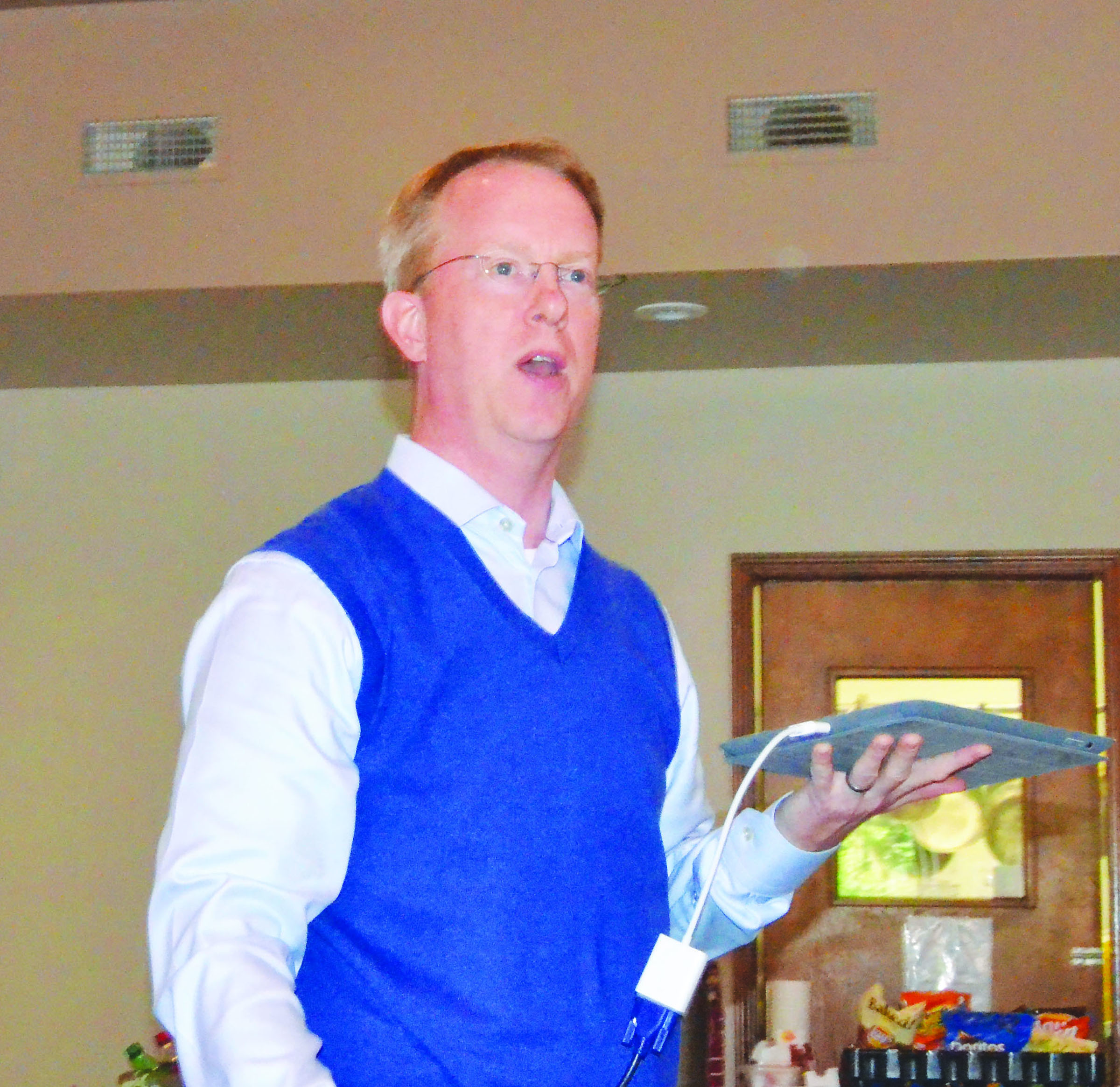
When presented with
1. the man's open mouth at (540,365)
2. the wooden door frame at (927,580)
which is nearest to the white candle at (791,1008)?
the wooden door frame at (927,580)

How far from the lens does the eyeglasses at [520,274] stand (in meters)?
1.38

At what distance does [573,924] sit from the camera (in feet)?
3.88

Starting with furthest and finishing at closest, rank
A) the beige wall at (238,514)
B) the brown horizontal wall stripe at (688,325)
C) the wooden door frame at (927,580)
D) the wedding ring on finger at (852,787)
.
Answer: the beige wall at (238,514) < the wooden door frame at (927,580) < the brown horizontal wall stripe at (688,325) < the wedding ring on finger at (852,787)

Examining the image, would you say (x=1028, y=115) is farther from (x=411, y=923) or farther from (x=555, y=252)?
(x=411, y=923)

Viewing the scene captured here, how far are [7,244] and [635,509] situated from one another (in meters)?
1.86

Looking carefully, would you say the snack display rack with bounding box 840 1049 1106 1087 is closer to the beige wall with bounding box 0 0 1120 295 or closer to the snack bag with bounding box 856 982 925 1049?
the snack bag with bounding box 856 982 925 1049

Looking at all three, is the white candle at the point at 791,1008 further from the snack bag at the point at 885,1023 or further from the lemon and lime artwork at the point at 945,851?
the lemon and lime artwork at the point at 945,851

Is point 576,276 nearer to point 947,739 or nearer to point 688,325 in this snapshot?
point 947,739

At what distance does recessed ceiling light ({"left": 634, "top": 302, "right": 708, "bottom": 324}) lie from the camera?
374cm

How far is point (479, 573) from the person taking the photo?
4.25 ft

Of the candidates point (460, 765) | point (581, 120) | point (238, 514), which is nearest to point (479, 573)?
point (460, 765)

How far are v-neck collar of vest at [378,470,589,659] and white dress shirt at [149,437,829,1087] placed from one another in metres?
0.17

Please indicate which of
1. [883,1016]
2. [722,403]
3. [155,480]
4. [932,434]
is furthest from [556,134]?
[883,1016]

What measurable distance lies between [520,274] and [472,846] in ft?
1.79
